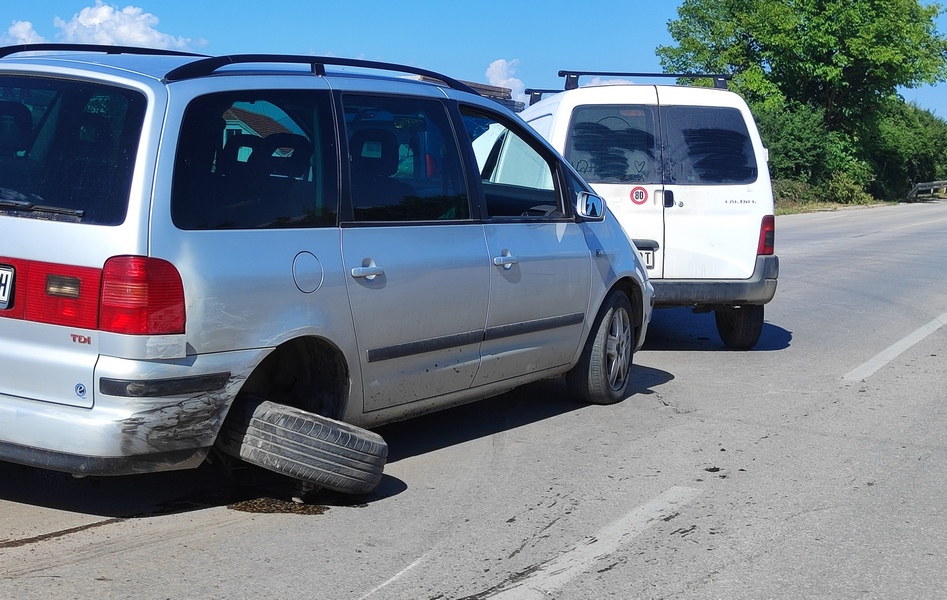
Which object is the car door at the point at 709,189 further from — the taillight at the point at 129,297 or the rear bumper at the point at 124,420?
the taillight at the point at 129,297

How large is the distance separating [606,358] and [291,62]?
288cm

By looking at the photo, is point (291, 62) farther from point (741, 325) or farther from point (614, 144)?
point (741, 325)

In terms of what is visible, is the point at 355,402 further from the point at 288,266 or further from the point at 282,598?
the point at 282,598

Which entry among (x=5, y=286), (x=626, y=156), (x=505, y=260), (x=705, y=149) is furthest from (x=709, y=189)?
(x=5, y=286)

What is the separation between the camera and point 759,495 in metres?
5.11

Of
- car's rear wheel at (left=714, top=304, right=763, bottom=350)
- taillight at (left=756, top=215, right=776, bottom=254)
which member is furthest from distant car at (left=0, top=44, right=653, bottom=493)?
car's rear wheel at (left=714, top=304, right=763, bottom=350)

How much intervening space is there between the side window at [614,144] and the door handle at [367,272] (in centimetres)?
408

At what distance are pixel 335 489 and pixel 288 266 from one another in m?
0.96

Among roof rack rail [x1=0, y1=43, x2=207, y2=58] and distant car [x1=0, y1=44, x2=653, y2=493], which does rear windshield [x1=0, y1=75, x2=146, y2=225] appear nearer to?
distant car [x1=0, y1=44, x2=653, y2=493]

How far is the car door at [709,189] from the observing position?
8.61 m

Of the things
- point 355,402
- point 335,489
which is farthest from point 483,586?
point 355,402

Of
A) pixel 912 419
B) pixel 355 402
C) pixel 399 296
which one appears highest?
pixel 399 296

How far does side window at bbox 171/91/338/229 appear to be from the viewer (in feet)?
14.1

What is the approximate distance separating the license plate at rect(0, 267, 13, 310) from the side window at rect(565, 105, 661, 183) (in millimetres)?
5272
